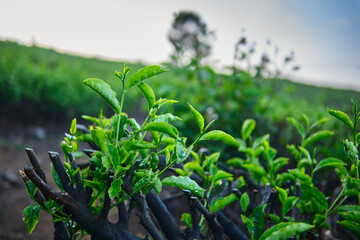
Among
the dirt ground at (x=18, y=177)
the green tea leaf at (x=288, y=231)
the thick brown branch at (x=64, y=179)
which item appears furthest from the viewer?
the dirt ground at (x=18, y=177)

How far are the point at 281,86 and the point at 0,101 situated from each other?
5.91 metres

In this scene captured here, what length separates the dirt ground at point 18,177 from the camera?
4.16 ft

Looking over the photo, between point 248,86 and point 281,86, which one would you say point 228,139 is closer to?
point 248,86

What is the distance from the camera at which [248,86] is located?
265cm

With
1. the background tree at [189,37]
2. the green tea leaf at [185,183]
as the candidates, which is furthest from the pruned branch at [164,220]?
the background tree at [189,37]

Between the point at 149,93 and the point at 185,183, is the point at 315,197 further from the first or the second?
the point at 149,93

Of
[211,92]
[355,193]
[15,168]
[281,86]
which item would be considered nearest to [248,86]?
[211,92]

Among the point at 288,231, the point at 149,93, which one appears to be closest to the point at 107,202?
the point at 149,93

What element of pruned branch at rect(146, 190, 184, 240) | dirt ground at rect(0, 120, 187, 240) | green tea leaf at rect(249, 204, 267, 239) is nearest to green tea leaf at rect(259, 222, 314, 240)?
green tea leaf at rect(249, 204, 267, 239)

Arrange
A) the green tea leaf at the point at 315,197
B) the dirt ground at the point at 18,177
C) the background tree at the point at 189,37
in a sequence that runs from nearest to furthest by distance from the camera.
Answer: the green tea leaf at the point at 315,197, the dirt ground at the point at 18,177, the background tree at the point at 189,37

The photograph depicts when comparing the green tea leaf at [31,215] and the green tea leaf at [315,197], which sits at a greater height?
the green tea leaf at [315,197]

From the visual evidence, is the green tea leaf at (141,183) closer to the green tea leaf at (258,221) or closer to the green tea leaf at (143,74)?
the green tea leaf at (143,74)

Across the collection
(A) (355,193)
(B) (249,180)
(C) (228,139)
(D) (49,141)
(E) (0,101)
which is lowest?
(D) (49,141)

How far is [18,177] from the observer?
8.96 feet
